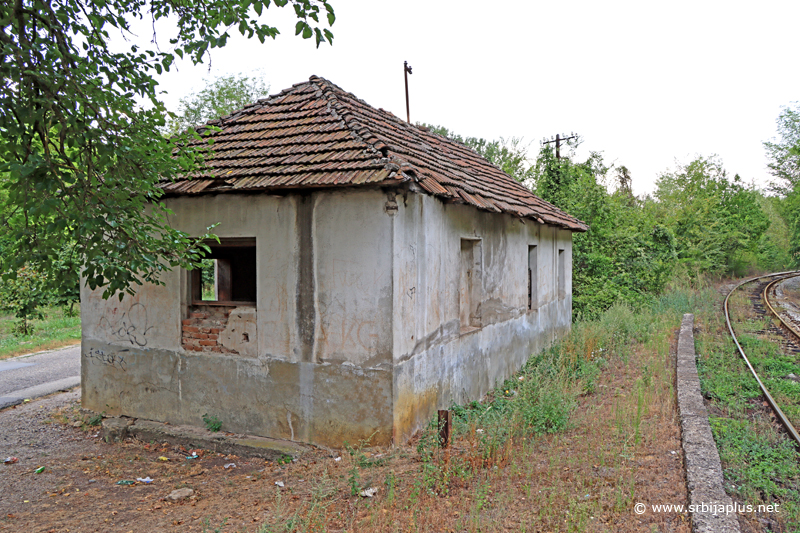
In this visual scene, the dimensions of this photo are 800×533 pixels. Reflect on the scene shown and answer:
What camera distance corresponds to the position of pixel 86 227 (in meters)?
4.08

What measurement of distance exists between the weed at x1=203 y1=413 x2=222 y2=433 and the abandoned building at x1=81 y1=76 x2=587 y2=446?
11cm

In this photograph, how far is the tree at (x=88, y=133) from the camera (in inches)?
156

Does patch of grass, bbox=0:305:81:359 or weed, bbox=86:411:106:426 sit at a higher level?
patch of grass, bbox=0:305:81:359

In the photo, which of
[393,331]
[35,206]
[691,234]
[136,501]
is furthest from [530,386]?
[691,234]

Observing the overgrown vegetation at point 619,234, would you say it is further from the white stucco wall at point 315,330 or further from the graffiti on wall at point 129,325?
the graffiti on wall at point 129,325

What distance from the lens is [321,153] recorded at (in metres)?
6.36

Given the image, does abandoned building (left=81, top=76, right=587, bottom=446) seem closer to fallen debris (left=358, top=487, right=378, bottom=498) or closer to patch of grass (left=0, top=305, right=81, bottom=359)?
fallen debris (left=358, top=487, right=378, bottom=498)

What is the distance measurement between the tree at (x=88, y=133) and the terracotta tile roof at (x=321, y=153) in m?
1.07

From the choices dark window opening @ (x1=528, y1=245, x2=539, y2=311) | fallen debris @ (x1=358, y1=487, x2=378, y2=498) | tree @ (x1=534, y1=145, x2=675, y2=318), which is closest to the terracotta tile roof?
dark window opening @ (x1=528, y1=245, x2=539, y2=311)

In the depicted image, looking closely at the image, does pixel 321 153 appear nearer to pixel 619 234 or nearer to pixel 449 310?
pixel 449 310

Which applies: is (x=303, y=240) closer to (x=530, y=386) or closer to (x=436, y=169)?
(x=436, y=169)

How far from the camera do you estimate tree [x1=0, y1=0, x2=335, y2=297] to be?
397 centimetres

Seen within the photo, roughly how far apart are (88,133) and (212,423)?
3880 millimetres

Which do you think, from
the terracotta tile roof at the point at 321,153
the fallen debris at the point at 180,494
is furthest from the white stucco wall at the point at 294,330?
the fallen debris at the point at 180,494
